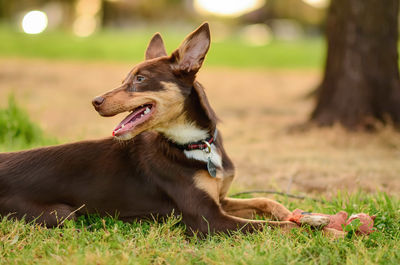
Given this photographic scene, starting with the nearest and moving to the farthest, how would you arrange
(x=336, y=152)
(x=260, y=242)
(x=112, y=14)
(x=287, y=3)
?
(x=260, y=242) < (x=336, y=152) < (x=287, y=3) < (x=112, y=14)

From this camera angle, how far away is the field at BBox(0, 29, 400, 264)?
9.87ft

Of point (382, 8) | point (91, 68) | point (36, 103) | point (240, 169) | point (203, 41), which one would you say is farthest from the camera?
point (91, 68)

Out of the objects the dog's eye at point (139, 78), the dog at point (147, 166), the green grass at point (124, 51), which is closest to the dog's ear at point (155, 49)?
the dog at point (147, 166)

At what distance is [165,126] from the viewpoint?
3.61 m

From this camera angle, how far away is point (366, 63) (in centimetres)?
697

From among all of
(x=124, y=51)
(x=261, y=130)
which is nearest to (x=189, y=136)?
(x=261, y=130)

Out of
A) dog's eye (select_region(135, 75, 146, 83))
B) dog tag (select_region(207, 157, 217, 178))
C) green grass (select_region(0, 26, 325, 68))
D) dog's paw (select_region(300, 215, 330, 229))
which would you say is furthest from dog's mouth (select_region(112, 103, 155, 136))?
green grass (select_region(0, 26, 325, 68))

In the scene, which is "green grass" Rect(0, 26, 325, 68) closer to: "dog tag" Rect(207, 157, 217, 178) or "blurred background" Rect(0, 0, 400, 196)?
"blurred background" Rect(0, 0, 400, 196)

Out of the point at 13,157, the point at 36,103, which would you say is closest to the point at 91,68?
the point at 36,103

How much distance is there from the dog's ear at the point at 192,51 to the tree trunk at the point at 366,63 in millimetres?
4179

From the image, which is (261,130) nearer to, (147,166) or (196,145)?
(196,145)

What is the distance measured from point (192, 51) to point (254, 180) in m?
2.13

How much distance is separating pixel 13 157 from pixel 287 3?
3595cm

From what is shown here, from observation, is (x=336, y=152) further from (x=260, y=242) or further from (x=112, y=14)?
(x=112, y=14)
